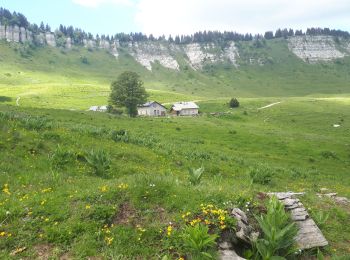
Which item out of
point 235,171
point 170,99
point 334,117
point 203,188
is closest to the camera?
point 203,188

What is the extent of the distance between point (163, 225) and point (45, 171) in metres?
8.44

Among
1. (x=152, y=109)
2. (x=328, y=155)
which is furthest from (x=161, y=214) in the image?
(x=152, y=109)

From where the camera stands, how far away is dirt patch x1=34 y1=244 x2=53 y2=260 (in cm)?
946

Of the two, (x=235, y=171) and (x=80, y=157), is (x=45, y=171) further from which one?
(x=235, y=171)

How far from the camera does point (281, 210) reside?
11156 millimetres

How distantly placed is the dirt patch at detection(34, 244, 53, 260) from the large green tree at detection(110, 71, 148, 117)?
278 feet

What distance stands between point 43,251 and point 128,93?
87.3 metres

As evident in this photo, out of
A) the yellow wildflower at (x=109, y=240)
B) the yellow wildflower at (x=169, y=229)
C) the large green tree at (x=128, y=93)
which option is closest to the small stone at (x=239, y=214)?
the yellow wildflower at (x=169, y=229)

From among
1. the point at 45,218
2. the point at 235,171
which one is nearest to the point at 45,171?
the point at 45,218

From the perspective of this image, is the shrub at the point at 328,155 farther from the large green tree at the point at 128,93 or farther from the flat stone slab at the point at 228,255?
the large green tree at the point at 128,93

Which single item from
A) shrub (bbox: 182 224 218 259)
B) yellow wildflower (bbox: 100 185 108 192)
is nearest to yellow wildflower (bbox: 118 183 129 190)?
yellow wildflower (bbox: 100 185 108 192)

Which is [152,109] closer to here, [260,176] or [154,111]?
[154,111]

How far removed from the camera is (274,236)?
399 inches

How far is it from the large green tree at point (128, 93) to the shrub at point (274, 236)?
84525 millimetres
